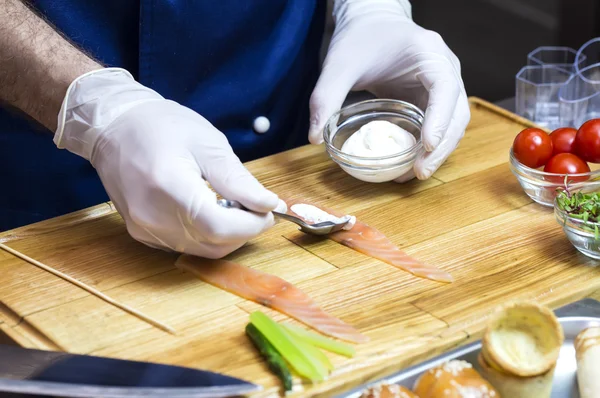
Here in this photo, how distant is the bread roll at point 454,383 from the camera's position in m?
1.20

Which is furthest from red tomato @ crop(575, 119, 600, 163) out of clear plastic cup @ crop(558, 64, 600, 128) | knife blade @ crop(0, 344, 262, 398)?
knife blade @ crop(0, 344, 262, 398)

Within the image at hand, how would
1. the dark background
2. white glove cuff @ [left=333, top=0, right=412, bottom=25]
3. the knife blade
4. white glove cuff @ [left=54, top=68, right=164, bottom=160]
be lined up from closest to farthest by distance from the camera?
the knife blade → white glove cuff @ [left=54, top=68, right=164, bottom=160] → white glove cuff @ [left=333, top=0, right=412, bottom=25] → the dark background

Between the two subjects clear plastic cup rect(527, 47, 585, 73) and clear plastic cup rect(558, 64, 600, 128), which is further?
clear plastic cup rect(527, 47, 585, 73)

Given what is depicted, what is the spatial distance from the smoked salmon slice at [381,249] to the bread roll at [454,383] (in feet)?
1.03

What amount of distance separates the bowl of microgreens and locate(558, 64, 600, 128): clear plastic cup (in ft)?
2.16

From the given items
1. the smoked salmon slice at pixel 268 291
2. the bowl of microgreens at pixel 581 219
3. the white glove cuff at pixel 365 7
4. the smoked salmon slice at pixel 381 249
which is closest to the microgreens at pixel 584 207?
the bowl of microgreens at pixel 581 219

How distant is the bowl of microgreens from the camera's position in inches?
60.7

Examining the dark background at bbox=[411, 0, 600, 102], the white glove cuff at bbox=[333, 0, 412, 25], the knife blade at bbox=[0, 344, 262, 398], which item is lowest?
the dark background at bbox=[411, 0, 600, 102]

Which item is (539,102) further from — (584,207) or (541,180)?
(584,207)

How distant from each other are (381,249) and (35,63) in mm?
789

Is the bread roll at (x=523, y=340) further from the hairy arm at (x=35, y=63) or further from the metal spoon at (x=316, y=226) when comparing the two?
the hairy arm at (x=35, y=63)

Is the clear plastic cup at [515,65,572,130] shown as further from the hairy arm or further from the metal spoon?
the hairy arm

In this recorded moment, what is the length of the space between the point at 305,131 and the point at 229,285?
0.93m

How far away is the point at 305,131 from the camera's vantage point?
239cm
